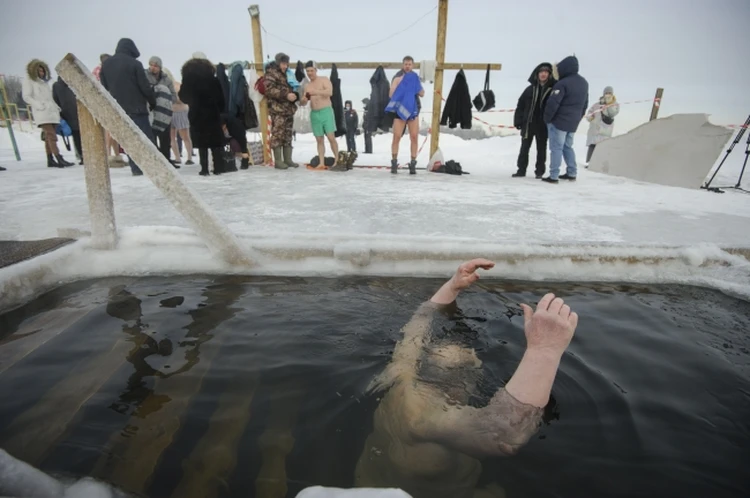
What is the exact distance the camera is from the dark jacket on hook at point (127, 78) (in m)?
5.67

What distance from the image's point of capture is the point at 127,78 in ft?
18.7

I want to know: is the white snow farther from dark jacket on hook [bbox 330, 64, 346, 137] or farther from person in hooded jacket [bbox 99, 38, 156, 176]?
dark jacket on hook [bbox 330, 64, 346, 137]

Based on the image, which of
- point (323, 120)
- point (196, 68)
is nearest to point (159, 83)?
point (196, 68)

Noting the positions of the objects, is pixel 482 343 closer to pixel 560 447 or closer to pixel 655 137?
pixel 560 447

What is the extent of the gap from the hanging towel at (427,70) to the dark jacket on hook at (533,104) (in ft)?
5.66

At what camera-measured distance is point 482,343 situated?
204 centimetres

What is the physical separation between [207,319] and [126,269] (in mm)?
974

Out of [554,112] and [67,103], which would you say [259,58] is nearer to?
[67,103]

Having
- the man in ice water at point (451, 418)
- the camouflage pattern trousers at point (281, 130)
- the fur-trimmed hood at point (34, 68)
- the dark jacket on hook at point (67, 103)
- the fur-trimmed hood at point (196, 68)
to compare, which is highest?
the fur-trimmed hood at point (34, 68)

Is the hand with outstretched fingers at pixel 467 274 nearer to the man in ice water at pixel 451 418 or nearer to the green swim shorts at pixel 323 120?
the man in ice water at pixel 451 418

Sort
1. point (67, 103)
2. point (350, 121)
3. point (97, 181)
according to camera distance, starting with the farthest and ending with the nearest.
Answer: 1. point (350, 121)
2. point (67, 103)
3. point (97, 181)

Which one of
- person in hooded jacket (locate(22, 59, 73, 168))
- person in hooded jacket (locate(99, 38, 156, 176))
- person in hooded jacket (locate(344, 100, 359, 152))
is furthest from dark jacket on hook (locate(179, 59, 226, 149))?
person in hooded jacket (locate(344, 100, 359, 152))

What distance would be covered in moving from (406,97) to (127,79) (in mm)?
4443

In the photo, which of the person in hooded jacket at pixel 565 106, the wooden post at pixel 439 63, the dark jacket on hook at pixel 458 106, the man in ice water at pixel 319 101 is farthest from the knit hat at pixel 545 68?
the man in ice water at pixel 319 101
